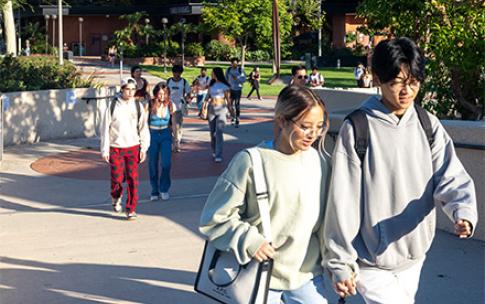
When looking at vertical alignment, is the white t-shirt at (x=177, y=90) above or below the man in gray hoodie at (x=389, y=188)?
above

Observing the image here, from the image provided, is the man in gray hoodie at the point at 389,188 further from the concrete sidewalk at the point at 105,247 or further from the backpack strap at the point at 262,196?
the concrete sidewalk at the point at 105,247

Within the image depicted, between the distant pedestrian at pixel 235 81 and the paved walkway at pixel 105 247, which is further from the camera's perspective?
the distant pedestrian at pixel 235 81

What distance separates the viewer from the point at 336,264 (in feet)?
11.9

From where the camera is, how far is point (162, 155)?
10680mm

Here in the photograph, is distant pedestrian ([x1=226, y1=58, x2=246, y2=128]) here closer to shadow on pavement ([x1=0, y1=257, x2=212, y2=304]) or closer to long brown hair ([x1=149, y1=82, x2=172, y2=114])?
long brown hair ([x1=149, y1=82, x2=172, y2=114])

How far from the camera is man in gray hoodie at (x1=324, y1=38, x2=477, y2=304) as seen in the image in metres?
3.65

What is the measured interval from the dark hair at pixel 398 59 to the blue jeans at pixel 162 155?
7138 mm

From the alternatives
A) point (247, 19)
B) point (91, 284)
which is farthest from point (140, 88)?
point (247, 19)

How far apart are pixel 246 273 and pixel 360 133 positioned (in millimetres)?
823

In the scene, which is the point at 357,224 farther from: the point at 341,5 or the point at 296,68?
the point at 341,5

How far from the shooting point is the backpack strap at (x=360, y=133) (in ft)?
12.0

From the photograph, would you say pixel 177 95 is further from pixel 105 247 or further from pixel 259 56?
pixel 259 56

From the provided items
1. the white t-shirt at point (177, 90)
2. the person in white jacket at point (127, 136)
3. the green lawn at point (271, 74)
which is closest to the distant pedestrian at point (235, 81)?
the white t-shirt at point (177, 90)

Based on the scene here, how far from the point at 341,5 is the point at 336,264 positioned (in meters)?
65.6
